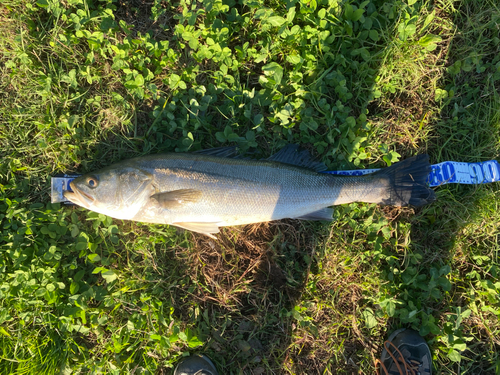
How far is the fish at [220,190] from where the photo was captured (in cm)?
344

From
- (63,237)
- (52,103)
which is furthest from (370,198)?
(52,103)

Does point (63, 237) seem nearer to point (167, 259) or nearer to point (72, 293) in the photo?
point (72, 293)

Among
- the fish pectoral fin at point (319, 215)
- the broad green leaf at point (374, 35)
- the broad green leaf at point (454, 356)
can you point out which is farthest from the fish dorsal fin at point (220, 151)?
the broad green leaf at point (454, 356)

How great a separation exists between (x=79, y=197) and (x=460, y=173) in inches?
188

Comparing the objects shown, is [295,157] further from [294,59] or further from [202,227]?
[202,227]

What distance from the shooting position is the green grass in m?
3.69

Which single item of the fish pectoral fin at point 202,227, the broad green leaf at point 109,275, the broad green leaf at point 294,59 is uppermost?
the broad green leaf at point 294,59

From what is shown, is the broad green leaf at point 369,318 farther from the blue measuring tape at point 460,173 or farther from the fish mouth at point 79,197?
the fish mouth at point 79,197

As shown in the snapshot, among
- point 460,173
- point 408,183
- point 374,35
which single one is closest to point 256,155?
point 408,183

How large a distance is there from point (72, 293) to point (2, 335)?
1.00 metres

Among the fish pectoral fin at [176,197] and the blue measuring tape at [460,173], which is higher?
the blue measuring tape at [460,173]

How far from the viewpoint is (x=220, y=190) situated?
3.45 metres

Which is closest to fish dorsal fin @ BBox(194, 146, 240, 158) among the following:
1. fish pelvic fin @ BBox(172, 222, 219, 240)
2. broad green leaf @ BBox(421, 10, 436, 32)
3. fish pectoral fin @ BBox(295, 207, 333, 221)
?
fish pelvic fin @ BBox(172, 222, 219, 240)

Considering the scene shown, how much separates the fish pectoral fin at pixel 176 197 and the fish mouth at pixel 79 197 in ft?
2.47
